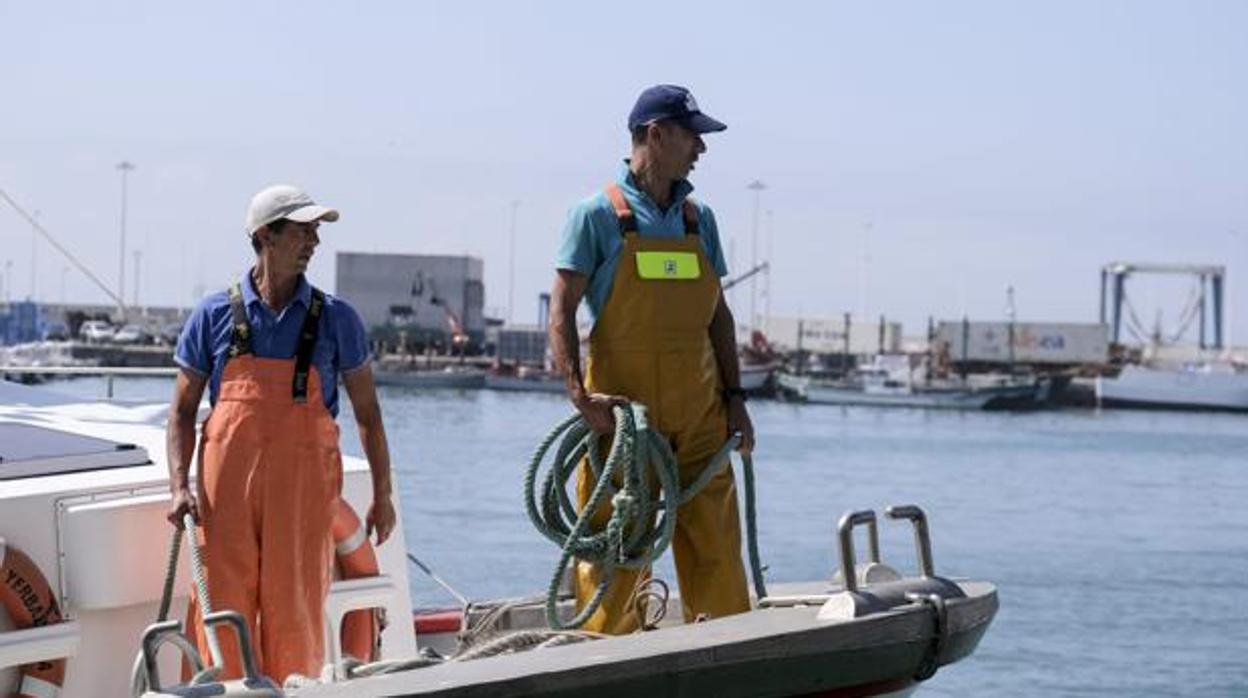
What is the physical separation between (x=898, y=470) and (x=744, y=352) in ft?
216

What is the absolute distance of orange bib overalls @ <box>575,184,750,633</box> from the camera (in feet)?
24.5

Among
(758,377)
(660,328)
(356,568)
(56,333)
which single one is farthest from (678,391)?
(56,333)

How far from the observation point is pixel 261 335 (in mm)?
6641

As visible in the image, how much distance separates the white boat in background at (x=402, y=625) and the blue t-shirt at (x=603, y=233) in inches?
35.2

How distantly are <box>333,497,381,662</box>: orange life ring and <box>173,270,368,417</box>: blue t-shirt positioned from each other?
0.59 m

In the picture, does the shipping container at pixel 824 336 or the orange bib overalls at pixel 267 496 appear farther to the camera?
the shipping container at pixel 824 336

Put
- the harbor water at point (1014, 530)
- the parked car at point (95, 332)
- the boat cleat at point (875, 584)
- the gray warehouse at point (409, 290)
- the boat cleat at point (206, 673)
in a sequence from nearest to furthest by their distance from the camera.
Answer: the boat cleat at point (206, 673), the boat cleat at point (875, 584), the harbor water at point (1014, 530), the parked car at point (95, 332), the gray warehouse at point (409, 290)

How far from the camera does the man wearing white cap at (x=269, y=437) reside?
6.55m

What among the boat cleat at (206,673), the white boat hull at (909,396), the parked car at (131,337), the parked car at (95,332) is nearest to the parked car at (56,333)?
the parked car at (95,332)

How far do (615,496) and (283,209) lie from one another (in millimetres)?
1467

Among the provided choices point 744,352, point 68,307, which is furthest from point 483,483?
point 68,307

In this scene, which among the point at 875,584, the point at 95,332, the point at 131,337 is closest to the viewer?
the point at 875,584

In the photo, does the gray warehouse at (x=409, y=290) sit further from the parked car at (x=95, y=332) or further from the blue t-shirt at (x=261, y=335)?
the blue t-shirt at (x=261, y=335)

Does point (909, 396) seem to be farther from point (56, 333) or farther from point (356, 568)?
point (356, 568)
